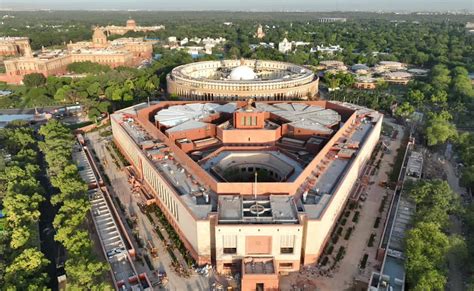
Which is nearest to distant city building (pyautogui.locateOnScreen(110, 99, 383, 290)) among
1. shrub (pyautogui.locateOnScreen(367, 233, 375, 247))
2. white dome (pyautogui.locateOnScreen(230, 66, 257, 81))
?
shrub (pyautogui.locateOnScreen(367, 233, 375, 247))

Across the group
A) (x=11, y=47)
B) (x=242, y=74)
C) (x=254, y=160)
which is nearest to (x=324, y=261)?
(x=254, y=160)

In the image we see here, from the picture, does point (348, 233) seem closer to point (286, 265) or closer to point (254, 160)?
point (286, 265)

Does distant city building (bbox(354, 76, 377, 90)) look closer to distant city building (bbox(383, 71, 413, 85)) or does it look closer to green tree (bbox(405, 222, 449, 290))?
distant city building (bbox(383, 71, 413, 85))

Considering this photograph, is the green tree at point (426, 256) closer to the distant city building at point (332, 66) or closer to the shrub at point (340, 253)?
the shrub at point (340, 253)

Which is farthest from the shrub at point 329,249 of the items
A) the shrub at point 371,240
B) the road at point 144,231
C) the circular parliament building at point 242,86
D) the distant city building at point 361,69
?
the distant city building at point 361,69

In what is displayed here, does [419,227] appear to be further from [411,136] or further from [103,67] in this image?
[103,67]

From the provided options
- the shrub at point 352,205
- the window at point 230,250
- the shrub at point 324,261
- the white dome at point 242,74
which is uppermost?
the white dome at point 242,74
